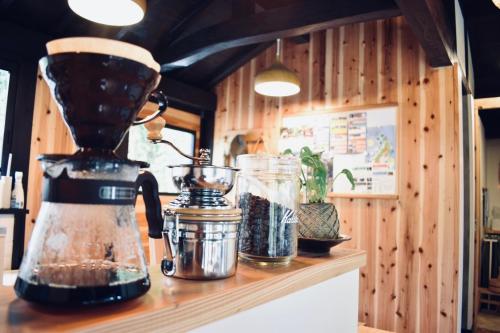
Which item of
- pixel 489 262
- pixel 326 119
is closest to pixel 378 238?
pixel 326 119

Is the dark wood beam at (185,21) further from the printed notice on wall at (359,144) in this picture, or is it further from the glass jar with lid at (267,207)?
the glass jar with lid at (267,207)

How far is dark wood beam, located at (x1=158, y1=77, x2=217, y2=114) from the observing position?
4051 millimetres

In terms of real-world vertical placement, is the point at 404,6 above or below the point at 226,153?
above

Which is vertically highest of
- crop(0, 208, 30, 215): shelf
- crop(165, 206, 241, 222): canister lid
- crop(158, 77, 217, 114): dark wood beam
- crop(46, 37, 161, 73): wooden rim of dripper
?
crop(158, 77, 217, 114): dark wood beam

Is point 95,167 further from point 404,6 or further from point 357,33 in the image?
point 357,33

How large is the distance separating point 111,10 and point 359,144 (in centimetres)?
240

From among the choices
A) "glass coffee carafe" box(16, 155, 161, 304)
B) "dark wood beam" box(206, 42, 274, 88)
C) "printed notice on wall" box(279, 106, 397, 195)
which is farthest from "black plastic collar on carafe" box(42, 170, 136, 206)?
"dark wood beam" box(206, 42, 274, 88)

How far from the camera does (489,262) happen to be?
4883 mm

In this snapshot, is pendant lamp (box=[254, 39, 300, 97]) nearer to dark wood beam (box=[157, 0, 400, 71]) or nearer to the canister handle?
dark wood beam (box=[157, 0, 400, 71])

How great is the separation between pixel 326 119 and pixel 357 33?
0.86m

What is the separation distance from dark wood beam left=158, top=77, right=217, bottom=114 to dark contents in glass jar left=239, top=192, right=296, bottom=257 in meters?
3.24

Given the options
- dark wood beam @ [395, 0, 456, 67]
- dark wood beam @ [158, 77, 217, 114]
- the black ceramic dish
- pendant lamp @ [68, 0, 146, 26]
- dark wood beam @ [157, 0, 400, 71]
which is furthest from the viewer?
dark wood beam @ [158, 77, 217, 114]

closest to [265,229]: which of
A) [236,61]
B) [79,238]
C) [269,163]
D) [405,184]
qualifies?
[269,163]

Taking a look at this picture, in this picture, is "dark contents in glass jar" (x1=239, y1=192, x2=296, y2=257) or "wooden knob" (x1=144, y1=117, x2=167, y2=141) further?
"dark contents in glass jar" (x1=239, y1=192, x2=296, y2=257)
